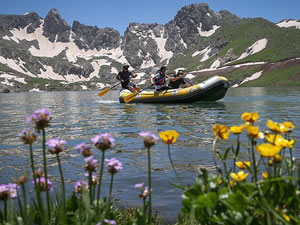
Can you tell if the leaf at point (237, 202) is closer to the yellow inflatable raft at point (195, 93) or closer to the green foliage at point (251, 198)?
the green foliage at point (251, 198)

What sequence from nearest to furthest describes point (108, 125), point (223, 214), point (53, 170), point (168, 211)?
1. point (223, 214)
2. point (168, 211)
3. point (53, 170)
4. point (108, 125)

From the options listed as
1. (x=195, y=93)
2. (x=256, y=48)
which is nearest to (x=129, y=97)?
(x=195, y=93)

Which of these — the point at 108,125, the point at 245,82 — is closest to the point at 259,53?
the point at 245,82

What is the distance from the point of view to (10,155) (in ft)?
29.4

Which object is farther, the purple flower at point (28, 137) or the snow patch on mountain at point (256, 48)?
the snow patch on mountain at point (256, 48)

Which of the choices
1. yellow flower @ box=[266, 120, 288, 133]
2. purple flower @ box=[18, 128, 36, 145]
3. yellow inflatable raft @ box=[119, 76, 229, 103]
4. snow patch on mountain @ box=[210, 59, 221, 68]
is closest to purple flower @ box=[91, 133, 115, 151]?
purple flower @ box=[18, 128, 36, 145]

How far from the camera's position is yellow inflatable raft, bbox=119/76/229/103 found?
24.2 m

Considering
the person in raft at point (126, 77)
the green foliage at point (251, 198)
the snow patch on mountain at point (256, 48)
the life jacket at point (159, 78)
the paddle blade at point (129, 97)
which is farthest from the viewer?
the snow patch on mountain at point (256, 48)

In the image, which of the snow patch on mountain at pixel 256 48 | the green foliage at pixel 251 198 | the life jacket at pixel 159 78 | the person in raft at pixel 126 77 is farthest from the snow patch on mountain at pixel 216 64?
the green foliage at pixel 251 198

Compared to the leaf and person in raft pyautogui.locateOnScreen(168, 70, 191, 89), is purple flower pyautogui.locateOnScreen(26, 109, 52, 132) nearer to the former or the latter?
the leaf

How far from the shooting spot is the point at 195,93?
24266mm

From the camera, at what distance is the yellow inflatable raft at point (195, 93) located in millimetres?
24250

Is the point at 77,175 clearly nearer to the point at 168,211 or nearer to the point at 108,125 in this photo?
the point at 168,211

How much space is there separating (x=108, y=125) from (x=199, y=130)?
474cm
